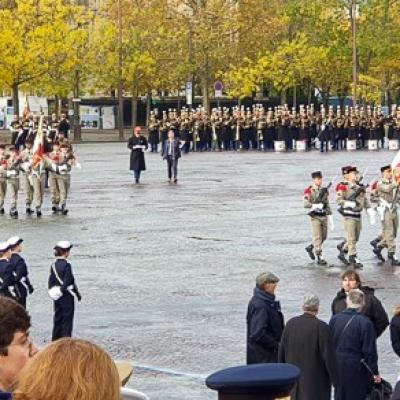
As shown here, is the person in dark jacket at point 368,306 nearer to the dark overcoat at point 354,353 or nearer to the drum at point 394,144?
the dark overcoat at point 354,353

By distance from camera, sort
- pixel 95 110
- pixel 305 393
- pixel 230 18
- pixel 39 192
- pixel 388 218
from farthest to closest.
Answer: pixel 95 110, pixel 230 18, pixel 39 192, pixel 388 218, pixel 305 393

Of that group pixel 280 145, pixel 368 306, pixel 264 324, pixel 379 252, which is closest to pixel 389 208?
pixel 379 252

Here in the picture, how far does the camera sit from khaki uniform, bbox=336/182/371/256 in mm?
21219

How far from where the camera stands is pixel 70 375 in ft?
13.4

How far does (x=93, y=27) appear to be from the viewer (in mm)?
73562

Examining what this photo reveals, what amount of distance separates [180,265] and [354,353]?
1039 cm

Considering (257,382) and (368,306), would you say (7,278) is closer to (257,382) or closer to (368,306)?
(368,306)

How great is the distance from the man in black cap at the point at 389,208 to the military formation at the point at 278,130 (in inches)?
1350

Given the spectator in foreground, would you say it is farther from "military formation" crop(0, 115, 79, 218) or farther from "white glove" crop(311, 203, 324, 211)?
"military formation" crop(0, 115, 79, 218)

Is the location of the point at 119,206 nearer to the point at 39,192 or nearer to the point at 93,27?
the point at 39,192

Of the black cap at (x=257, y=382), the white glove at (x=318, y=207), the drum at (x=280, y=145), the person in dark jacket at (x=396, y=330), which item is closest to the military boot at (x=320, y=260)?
the white glove at (x=318, y=207)

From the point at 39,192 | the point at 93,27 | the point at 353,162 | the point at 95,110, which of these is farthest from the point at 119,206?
the point at 95,110

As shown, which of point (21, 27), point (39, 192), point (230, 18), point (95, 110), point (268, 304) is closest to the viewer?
point (268, 304)

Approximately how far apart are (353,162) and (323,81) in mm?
31298
